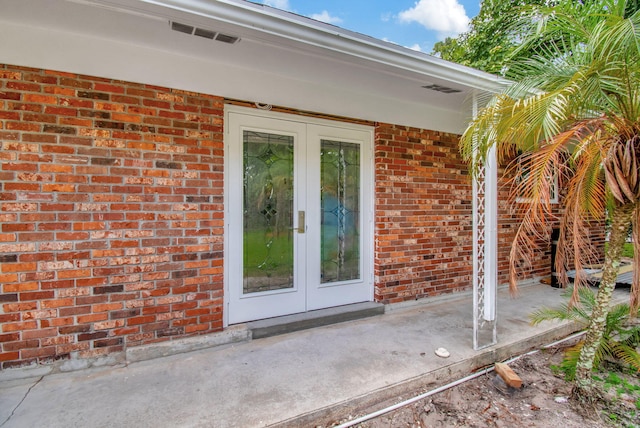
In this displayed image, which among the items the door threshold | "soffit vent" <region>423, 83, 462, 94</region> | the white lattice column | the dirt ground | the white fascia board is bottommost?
the dirt ground

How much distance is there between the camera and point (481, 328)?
3713 millimetres

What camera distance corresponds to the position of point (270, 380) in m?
2.67

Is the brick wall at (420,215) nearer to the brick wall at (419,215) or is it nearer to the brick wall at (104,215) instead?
the brick wall at (419,215)

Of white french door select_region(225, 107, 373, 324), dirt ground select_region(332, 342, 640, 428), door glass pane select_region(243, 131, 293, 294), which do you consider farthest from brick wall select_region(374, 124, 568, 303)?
dirt ground select_region(332, 342, 640, 428)

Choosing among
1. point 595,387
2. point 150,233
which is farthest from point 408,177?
point 150,233

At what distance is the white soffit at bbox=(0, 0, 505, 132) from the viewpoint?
7.45 feet

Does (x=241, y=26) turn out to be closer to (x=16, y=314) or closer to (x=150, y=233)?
(x=150, y=233)

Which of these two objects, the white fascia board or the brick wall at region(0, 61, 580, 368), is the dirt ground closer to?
the brick wall at region(0, 61, 580, 368)

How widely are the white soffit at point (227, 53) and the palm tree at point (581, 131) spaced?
2.36ft

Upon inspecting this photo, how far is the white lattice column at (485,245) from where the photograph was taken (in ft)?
10.7

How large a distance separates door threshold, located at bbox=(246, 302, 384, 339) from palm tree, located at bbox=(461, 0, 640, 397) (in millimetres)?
1859

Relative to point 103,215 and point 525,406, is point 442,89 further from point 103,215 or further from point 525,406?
point 103,215

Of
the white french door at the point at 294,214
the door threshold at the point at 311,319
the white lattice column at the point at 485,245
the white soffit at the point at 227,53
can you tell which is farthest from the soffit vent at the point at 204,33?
the door threshold at the point at 311,319

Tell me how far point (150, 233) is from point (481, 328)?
361 centimetres
